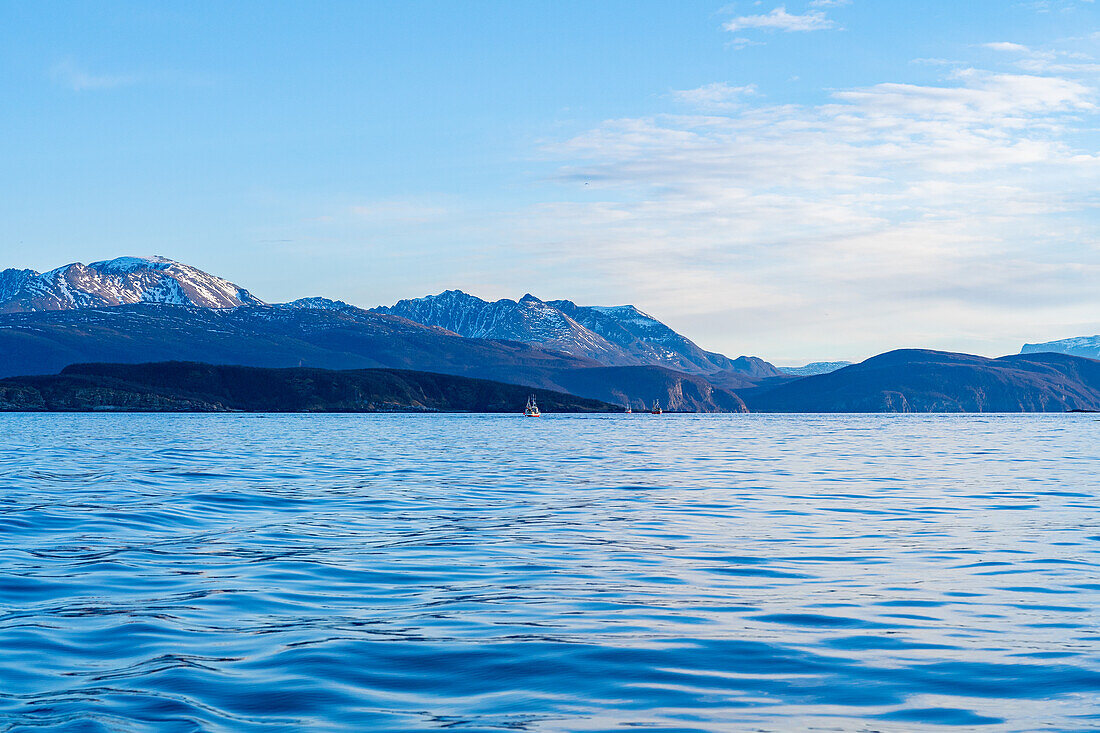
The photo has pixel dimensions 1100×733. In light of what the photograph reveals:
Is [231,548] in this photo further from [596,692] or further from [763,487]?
[763,487]

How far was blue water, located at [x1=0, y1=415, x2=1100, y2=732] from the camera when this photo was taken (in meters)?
11.1

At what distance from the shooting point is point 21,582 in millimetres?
18500

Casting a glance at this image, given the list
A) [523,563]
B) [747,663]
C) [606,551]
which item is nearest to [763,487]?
[606,551]

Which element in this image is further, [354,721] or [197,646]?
[197,646]

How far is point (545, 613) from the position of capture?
16188 mm

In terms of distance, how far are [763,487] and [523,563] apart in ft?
75.8

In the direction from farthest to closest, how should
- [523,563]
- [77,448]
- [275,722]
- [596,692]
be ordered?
[77,448], [523,563], [596,692], [275,722]

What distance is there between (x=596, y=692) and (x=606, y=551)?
39.1 ft

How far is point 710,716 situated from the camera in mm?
10852

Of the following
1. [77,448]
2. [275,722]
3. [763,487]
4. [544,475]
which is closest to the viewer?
[275,722]

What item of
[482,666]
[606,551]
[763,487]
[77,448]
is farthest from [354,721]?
[77,448]

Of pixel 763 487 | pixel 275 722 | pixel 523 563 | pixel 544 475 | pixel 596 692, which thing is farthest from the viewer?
pixel 544 475

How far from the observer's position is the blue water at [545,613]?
11.1 metres

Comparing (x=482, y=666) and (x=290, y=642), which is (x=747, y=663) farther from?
(x=290, y=642)
